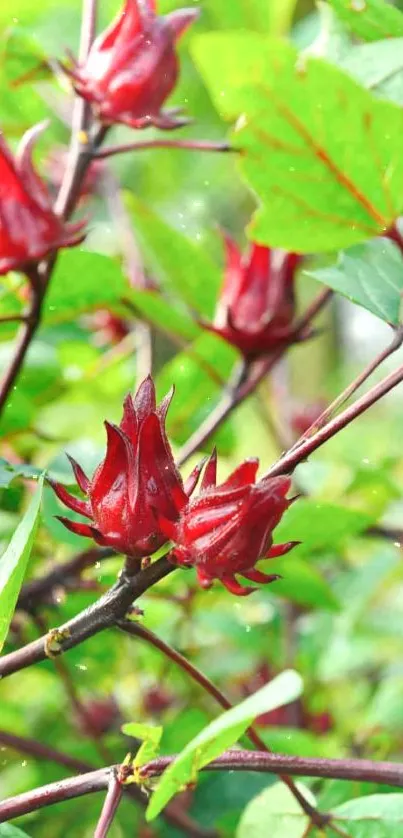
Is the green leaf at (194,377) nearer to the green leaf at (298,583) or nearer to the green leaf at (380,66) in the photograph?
the green leaf at (298,583)

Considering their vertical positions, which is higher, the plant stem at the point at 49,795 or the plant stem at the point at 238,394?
the plant stem at the point at 49,795

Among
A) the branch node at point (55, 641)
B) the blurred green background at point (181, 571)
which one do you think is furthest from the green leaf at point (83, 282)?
the branch node at point (55, 641)

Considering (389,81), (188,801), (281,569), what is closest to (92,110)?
(389,81)

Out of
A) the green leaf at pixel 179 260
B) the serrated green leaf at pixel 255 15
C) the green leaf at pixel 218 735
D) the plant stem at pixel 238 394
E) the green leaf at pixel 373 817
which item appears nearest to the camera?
the green leaf at pixel 218 735

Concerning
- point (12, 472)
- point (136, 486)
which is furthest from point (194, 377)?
point (136, 486)

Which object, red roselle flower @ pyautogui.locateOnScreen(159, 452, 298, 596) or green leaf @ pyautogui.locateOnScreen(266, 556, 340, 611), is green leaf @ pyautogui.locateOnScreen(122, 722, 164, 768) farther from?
green leaf @ pyautogui.locateOnScreen(266, 556, 340, 611)

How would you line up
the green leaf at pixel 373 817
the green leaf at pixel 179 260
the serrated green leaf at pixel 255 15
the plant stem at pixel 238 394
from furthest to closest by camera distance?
the serrated green leaf at pixel 255 15 < the green leaf at pixel 179 260 < the plant stem at pixel 238 394 < the green leaf at pixel 373 817
